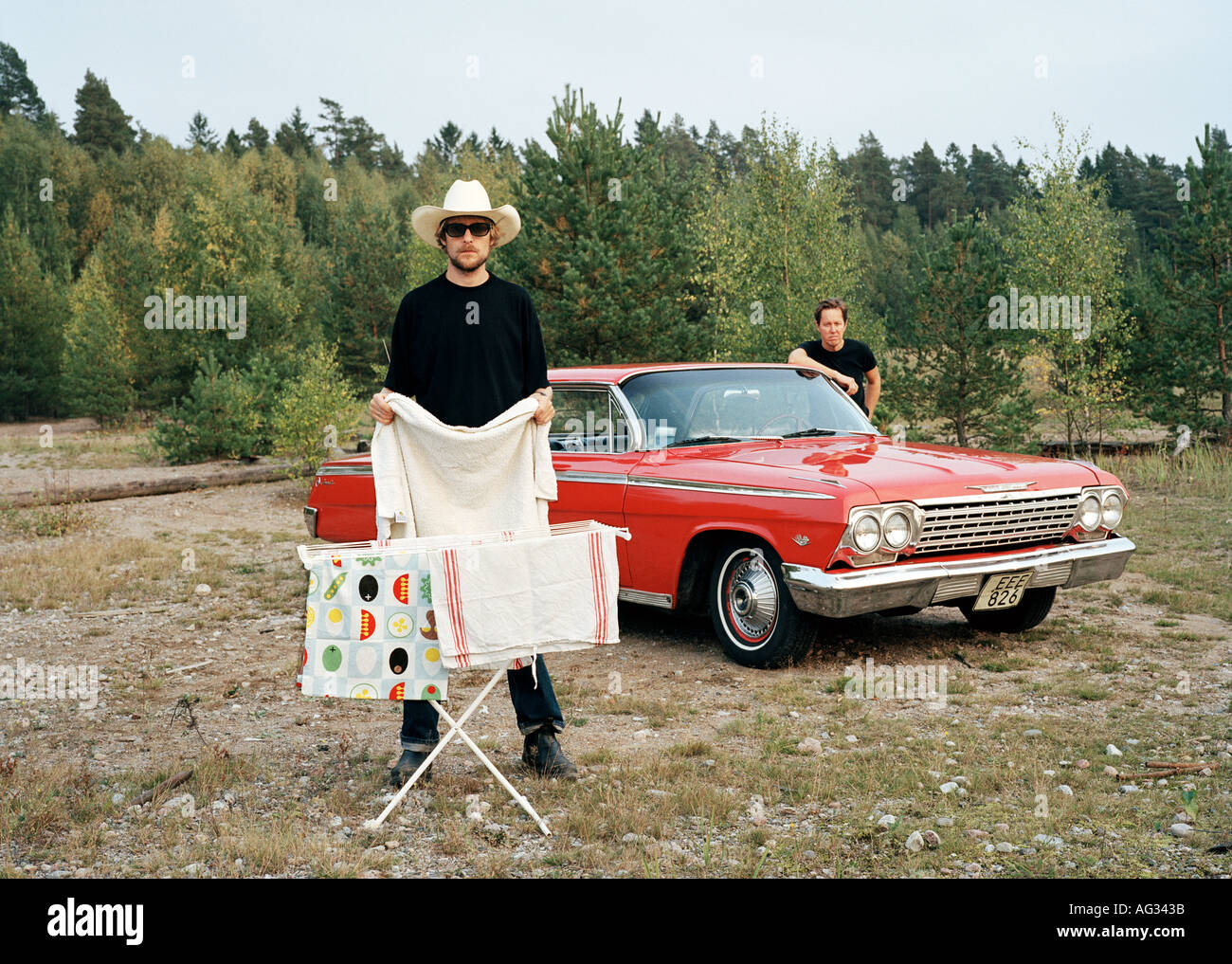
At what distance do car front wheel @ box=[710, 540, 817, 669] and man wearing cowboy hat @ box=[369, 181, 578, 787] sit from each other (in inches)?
73.8

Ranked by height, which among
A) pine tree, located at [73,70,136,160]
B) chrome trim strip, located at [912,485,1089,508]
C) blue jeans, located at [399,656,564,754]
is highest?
pine tree, located at [73,70,136,160]

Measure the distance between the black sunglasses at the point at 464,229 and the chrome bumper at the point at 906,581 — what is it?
2.45 meters

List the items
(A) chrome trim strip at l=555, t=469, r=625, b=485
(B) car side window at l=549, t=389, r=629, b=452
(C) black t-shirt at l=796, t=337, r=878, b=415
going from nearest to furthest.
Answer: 1. (A) chrome trim strip at l=555, t=469, r=625, b=485
2. (B) car side window at l=549, t=389, r=629, b=452
3. (C) black t-shirt at l=796, t=337, r=878, b=415

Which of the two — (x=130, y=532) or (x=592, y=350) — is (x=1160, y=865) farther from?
(x=592, y=350)

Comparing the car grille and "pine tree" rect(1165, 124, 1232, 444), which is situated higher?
"pine tree" rect(1165, 124, 1232, 444)

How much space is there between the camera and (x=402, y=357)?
4.36 m

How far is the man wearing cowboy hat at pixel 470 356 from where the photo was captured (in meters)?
4.26

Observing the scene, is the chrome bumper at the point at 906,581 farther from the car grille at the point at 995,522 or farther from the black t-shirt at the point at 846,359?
the black t-shirt at the point at 846,359

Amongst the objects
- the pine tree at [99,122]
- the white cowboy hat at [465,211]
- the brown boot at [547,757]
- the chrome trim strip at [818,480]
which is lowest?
the brown boot at [547,757]

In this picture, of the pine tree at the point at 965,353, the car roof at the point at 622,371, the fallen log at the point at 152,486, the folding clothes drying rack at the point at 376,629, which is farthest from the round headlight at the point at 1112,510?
the fallen log at the point at 152,486

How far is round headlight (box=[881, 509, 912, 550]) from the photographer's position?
554cm

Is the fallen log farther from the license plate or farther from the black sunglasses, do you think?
the license plate

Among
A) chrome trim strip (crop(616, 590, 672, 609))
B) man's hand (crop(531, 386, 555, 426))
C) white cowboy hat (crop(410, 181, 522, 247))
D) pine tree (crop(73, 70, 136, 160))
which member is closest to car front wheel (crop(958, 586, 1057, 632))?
chrome trim strip (crop(616, 590, 672, 609))
